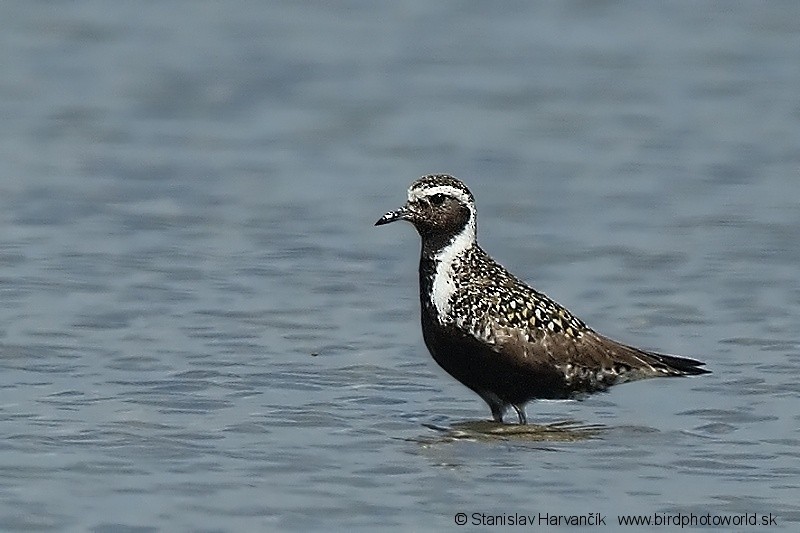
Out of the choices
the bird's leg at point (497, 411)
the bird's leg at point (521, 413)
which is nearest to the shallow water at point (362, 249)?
the bird's leg at point (497, 411)

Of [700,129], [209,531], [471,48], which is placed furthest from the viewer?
[471,48]

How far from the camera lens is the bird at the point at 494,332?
12.8 meters

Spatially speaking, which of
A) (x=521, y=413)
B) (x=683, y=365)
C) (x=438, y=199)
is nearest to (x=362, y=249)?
(x=438, y=199)

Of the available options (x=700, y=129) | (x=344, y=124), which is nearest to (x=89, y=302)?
(x=344, y=124)

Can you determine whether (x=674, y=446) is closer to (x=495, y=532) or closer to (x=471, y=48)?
(x=495, y=532)

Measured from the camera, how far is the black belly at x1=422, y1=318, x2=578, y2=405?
1275 centimetres

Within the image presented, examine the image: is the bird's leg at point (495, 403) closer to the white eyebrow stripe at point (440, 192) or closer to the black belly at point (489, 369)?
the black belly at point (489, 369)

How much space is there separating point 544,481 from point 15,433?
10.6ft

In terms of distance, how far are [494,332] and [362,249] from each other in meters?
4.97

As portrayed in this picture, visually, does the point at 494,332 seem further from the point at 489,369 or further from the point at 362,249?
the point at 362,249

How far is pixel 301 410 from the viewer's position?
505 inches

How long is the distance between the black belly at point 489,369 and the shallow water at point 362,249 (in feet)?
0.99

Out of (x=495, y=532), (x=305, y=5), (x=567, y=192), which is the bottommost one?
(x=495, y=532)

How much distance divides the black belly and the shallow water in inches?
11.9
